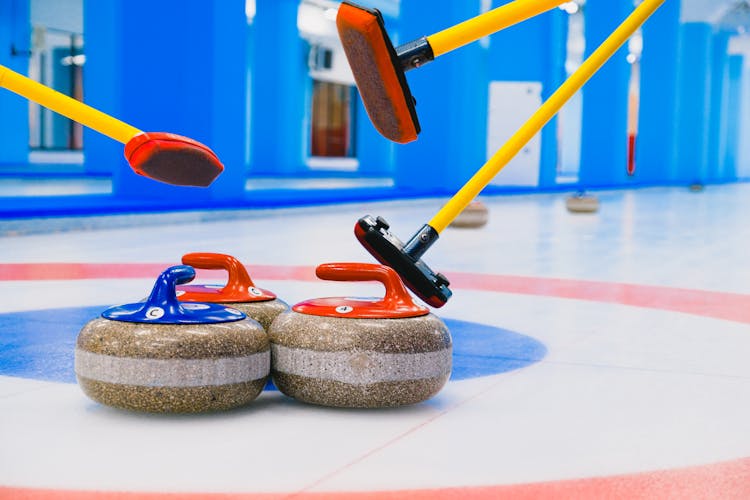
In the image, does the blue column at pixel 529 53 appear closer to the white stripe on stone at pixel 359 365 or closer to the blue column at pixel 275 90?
the blue column at pixel 275 90

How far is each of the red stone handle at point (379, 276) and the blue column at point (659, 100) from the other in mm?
28877

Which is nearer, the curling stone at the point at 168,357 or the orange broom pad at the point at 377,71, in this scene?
the orange broom pad at the point at 377,71

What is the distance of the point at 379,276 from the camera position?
241 cm

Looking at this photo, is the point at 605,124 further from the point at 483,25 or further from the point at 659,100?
the point at 483,25

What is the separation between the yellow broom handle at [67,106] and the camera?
1869mm

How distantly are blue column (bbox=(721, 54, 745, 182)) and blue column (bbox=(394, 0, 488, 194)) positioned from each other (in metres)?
27.8

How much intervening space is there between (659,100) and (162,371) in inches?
1209

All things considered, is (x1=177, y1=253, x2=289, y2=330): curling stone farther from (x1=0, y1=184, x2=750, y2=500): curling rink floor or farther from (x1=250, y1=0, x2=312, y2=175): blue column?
(x1=250, y1=0, x2=312, y2=175): blue column

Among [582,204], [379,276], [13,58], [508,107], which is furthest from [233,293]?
[13,58]

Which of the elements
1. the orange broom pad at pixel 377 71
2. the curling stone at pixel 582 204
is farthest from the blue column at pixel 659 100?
the orange broom pad at pixel 377 71

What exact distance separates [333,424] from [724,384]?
3.95 ft

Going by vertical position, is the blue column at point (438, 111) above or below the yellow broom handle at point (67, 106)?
above

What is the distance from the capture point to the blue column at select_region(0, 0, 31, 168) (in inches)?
745

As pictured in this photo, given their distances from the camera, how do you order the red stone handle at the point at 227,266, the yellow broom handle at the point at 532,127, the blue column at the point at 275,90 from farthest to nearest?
1. the blue column at the point at 275,90
2. the red stone handle at the point at 227,266
3. the yellow broom handle at the point at 532,127
